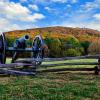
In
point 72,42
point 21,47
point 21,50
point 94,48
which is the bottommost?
point 21,50

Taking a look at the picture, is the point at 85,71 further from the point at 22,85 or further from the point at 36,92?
the point at 36,92

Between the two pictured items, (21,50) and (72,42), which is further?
(72,42)

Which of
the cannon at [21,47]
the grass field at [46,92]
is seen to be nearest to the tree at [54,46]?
the cannon at [21,47]

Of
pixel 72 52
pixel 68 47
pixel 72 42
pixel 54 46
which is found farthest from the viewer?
pixel 72 42

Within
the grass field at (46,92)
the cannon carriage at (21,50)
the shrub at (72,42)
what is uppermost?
the shrub at (72,42)

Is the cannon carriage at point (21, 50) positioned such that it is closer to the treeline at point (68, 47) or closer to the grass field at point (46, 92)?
the grass field at point (46, 92)

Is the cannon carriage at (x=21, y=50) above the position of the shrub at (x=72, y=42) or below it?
below

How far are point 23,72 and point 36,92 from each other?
4.54 m

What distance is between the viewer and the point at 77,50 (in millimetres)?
38250

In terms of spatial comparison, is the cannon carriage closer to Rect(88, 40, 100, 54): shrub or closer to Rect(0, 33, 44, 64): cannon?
Rect(0, 33, 44, 64): cannon

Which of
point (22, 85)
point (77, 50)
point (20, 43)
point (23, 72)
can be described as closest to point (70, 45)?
point (77, 50)

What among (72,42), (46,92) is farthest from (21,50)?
(72,42)

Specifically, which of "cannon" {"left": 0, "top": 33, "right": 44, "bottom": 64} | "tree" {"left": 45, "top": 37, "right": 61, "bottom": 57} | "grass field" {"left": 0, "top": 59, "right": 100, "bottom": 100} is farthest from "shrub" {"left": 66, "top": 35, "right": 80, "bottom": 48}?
"grass field" {"left": 0, "top": 59, "right": 100, "bottom": 100}

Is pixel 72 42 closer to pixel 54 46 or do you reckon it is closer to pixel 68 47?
pixel 68 47
